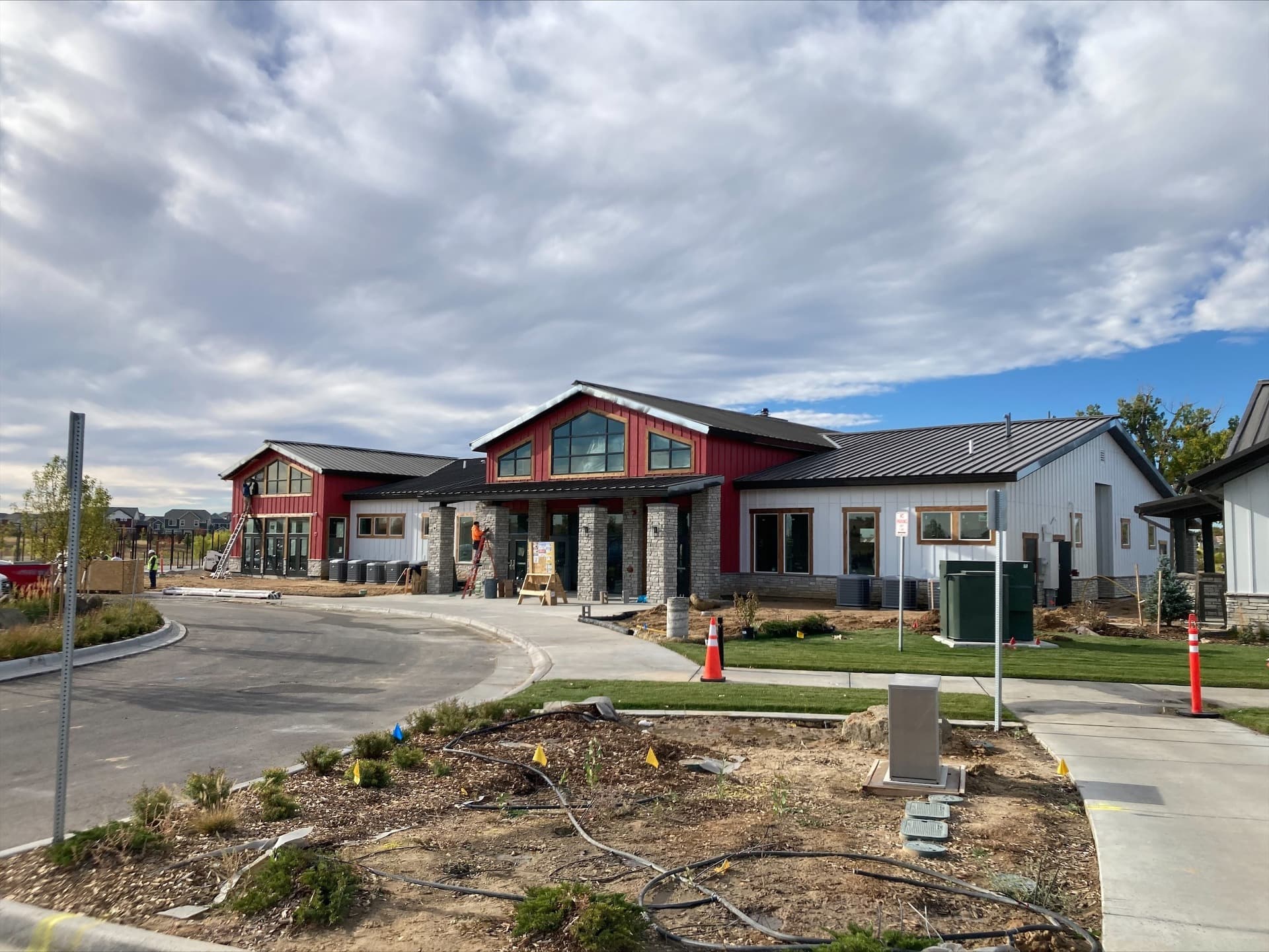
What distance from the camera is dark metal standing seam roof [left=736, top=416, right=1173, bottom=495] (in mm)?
25312

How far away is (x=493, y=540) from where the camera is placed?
32219 millimetres

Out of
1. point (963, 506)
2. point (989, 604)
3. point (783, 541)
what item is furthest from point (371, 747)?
point (783, 541)

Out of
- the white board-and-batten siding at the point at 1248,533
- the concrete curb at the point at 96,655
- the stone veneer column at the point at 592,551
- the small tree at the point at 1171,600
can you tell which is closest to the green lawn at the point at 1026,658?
the white board-and-batten siding at the point at 1248,533

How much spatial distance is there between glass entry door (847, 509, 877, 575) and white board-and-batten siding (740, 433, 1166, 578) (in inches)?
6.9

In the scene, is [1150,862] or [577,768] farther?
[577,768]

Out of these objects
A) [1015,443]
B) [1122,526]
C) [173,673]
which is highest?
[1015,443]

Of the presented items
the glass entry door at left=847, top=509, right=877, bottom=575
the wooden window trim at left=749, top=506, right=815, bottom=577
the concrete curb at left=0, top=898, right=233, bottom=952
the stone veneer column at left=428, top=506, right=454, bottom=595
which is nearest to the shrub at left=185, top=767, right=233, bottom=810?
the concrete curb at left=0, top=898, right=233, bottom=952

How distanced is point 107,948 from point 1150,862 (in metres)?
5.60

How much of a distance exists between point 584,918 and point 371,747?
4313mm

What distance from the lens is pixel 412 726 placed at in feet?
29.6

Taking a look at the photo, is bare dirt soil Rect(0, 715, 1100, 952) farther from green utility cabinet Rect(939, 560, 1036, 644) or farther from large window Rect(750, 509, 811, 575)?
large window Rect(750, 509, 811, 575)

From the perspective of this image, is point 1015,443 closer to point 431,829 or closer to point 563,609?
point 563,609

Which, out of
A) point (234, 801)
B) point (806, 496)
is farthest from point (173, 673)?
point (806, 496)

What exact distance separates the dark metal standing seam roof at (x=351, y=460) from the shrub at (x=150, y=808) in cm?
3849
